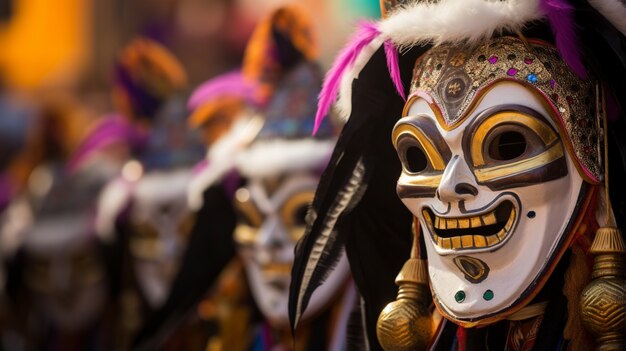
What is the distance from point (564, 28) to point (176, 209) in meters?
2.60

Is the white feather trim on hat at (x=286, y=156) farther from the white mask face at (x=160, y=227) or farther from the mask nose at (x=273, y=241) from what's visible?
the white mask face at (x=160, y=227)

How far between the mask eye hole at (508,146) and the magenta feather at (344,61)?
46cm

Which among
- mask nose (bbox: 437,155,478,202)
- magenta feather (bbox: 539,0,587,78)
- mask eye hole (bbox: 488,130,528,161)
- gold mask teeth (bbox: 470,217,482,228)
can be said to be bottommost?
gold mask teeth (bbox: 470,217,482,228)

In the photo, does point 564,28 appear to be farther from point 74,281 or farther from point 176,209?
point 74,281

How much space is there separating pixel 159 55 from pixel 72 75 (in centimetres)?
576

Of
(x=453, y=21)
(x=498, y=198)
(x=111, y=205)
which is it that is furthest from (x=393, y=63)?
(x=111, y=205)

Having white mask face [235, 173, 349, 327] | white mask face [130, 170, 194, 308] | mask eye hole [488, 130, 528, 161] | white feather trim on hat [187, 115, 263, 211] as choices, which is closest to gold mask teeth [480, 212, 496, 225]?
mask eye hole [488, 130, 528, 161]

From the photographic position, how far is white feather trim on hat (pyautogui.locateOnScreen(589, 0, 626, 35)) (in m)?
2.62

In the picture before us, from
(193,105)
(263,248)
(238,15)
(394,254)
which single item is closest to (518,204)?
(394,254)

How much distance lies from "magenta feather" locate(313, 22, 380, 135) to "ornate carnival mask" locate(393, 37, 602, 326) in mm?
281

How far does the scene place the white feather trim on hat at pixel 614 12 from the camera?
8.61 feet

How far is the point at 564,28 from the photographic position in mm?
2592

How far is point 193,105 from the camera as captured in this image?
4.92 metres

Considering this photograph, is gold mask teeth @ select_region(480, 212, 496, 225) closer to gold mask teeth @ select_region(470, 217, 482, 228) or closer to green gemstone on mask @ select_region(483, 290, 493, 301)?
gold mask teeth @ select_region(470, 217, 482, 228)
